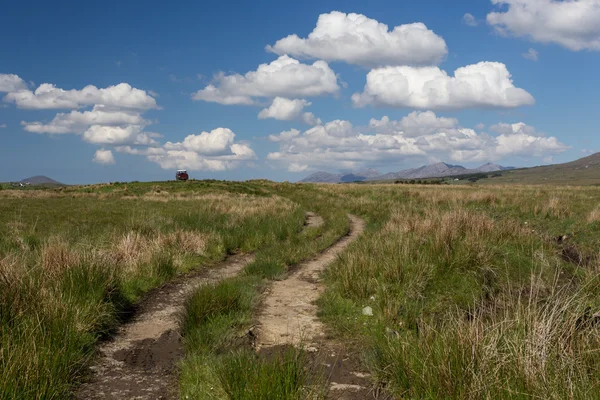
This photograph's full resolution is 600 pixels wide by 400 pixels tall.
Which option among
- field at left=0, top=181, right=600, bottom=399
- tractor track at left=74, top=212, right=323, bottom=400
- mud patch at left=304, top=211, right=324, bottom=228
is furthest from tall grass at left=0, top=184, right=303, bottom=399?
mud patch at left=304, top=211, right=324, bottom=228

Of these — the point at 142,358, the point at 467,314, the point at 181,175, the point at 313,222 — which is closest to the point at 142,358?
the point at 142,358

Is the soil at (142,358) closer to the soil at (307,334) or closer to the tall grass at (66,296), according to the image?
the tall grass at (66,296)

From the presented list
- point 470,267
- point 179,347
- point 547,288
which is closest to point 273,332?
point 179,347

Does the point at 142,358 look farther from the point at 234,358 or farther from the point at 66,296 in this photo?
the point at 234,358

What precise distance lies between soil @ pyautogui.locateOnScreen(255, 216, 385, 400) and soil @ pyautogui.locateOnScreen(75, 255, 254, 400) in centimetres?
122

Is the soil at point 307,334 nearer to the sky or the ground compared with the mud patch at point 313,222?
nearer to the ground

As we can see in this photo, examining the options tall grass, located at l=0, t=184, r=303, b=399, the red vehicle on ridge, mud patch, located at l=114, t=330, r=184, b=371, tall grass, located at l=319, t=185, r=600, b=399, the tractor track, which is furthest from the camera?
the red vehicle on ridge

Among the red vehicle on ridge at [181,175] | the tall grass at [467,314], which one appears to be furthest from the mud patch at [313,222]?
the red vehicle on ridge at [181,175]

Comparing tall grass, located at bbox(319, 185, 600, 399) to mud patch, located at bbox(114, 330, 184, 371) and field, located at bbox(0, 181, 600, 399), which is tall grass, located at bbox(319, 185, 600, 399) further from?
mud patch, located at bbox(114, 330, 184, 371)

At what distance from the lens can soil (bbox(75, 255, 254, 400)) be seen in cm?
491

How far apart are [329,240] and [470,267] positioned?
24.0 ft

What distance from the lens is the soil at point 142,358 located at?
491 centimetres

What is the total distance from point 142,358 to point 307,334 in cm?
223

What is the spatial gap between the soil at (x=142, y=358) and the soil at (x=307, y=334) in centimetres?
122
